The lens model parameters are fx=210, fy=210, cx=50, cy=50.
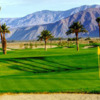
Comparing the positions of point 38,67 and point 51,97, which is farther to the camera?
point 38,67

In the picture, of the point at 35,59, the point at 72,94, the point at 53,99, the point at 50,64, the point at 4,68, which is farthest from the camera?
the point at 35,59

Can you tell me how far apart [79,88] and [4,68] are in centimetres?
2343

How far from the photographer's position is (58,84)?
23719mm

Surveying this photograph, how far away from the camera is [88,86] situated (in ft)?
74.4

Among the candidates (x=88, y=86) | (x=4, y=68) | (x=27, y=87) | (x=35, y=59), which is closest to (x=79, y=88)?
(x=88, y=86)

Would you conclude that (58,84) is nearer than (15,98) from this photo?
No

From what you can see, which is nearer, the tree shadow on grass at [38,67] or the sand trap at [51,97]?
the sand trap at [51,97]

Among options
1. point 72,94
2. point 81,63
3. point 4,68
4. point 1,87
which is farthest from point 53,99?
point 81,63

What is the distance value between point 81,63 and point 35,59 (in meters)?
10.6

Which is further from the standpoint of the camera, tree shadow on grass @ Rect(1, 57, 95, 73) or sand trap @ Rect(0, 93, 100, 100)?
tree shadow on grass @ Rect(1, 57, 95, 73)

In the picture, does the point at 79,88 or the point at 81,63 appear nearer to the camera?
the point at 79,88

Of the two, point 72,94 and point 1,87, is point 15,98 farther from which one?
point 72,94

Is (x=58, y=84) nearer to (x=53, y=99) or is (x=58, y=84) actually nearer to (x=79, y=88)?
(x=79, y=88)

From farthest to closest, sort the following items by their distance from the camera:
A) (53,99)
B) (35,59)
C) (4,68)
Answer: (35,59) < (4,68) < (53,99)
